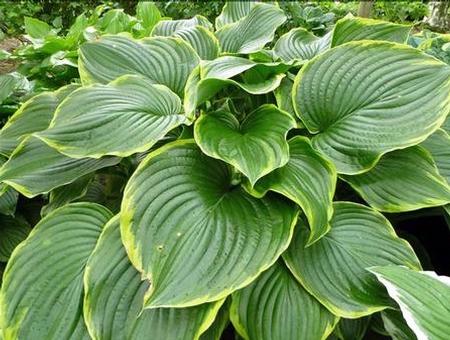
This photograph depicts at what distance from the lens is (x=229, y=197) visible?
1.09m

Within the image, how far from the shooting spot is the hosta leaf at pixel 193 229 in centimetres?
91

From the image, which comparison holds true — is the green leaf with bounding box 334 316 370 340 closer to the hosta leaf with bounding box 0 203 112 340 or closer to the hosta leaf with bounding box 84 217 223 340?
the hosta leaf with bounding box 84 217 223 340

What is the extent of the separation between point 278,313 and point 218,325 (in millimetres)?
128

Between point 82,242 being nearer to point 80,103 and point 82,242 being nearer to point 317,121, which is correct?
point 80,103

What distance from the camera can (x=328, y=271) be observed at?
106 centimetres

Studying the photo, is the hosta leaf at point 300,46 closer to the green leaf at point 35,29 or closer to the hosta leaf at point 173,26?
the hosta leaf at point 173,26

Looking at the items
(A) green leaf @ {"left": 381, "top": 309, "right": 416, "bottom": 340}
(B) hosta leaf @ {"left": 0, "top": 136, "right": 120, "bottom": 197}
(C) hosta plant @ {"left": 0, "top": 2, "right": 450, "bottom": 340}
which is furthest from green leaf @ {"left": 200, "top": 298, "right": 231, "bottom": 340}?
(B) hosta leaf @ {"left": 0, "top": 136, "right": 120, "bottom": 197}

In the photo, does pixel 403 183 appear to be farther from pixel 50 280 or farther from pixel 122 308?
pixel 50 280

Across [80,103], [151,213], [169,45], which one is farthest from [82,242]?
[169,45]

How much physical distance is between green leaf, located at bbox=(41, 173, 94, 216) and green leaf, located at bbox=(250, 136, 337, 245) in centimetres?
50

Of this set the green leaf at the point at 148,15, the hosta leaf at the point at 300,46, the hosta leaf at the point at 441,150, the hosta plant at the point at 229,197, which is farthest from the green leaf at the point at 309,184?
the green leaf at the point at 148,15

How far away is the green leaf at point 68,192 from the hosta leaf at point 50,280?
6.4 inches

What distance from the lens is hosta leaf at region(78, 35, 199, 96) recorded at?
1.37 meters

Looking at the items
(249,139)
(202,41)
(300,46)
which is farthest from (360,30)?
(249,139)
